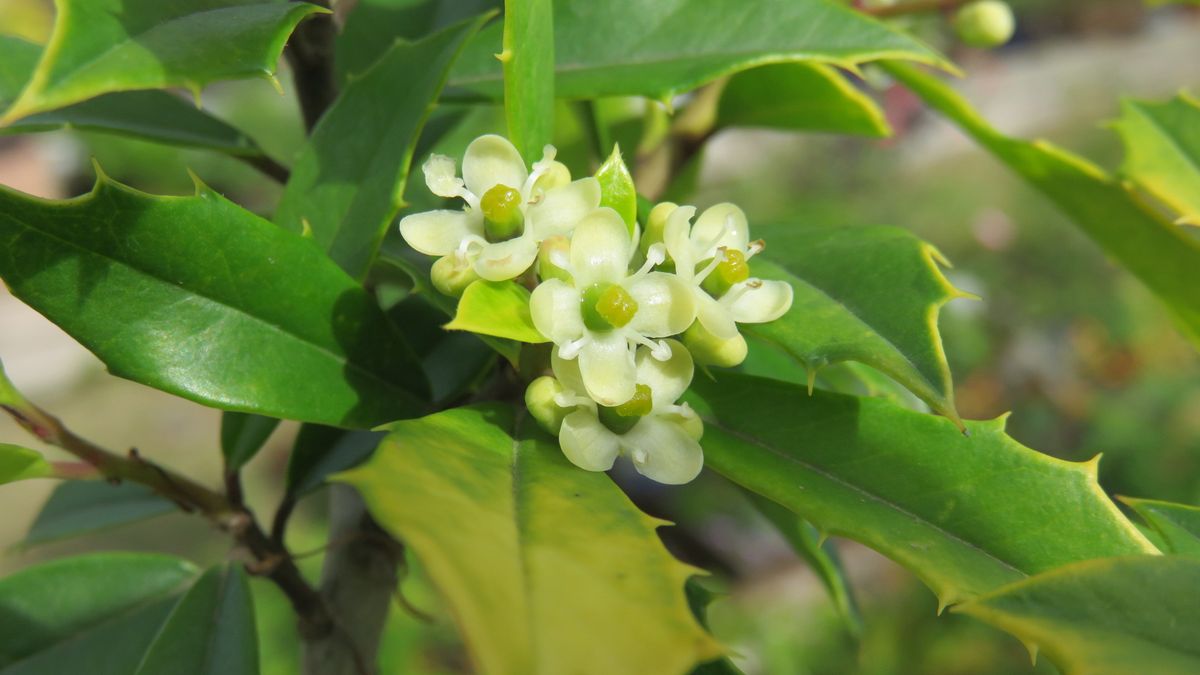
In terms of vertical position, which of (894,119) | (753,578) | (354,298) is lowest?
(753,578)

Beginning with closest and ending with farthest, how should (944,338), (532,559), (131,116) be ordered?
1. (532,559)
2. (131,116)
3. (944,338)

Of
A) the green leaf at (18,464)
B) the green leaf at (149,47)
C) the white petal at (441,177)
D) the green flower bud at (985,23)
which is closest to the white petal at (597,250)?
the white petal at (441,177)

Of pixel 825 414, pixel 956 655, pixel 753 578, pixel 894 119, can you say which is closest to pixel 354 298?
pixel 825 414

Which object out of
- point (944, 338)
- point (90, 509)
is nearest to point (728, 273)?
point (90, 509)

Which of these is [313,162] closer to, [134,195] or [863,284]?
[134,195]

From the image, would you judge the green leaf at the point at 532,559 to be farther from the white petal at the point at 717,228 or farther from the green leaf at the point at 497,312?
the white petal at the point at 717,228

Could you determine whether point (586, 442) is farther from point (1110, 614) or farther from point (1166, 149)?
point (1166, 149)
